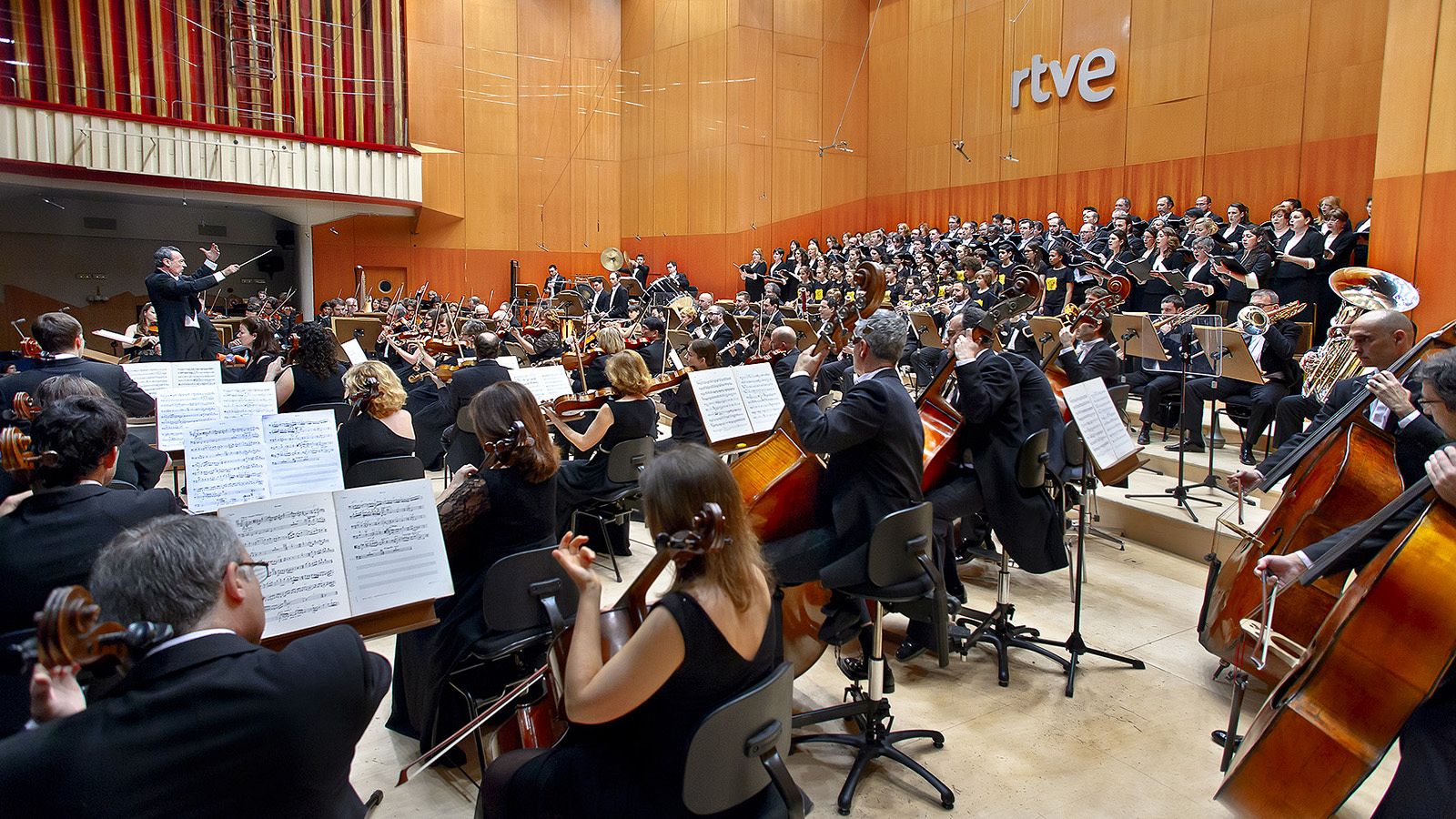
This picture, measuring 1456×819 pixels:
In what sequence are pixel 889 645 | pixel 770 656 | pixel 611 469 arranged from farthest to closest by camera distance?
pixel 611 469 < pixel 889 645 < pixel 770 656

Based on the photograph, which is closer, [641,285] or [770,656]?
[770,656]

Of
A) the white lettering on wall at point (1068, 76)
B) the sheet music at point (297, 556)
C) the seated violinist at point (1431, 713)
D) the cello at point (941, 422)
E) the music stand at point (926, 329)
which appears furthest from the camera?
the white lettering on wall at point (1068, 76)

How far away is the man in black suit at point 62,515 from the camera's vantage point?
6.75ft

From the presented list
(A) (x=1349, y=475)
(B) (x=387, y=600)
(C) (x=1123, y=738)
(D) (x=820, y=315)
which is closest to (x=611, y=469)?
(B) (x=387, y=600)

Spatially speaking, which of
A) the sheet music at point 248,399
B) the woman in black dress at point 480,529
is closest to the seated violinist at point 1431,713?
the woman in black dress at point 480,529

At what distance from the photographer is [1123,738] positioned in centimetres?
326

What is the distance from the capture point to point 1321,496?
2.90 metres

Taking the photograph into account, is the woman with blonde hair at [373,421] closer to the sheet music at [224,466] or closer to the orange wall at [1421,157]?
the sheet music at [224,466]

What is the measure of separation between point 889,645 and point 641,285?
14095mm

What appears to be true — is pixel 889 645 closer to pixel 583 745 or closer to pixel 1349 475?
pixel 1349 475

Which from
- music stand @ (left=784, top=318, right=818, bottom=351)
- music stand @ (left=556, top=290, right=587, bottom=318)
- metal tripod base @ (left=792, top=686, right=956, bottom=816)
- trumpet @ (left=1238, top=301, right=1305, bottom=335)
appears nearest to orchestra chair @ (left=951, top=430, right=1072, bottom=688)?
metal tripod base @ (left=792, top=686, right=956, bottom=816)

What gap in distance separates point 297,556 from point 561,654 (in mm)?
766

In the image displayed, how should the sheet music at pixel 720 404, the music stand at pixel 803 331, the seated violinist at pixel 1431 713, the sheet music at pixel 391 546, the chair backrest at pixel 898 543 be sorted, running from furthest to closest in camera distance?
1. the music stand at pixel 803 331
2. the sheet music at pixel 720 404
3. the chair backrest at pixel 898 543
4. the sheet music at pixel 391 546
5. the seated violinist at pixel 1431 713

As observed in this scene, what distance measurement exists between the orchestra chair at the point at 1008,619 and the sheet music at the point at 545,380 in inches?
122
